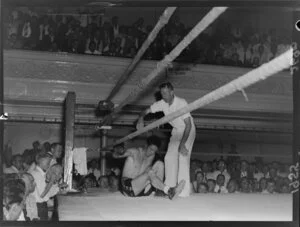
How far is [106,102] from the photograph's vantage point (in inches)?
50.6

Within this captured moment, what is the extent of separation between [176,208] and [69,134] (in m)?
0.36

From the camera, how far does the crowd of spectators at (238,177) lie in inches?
49.4

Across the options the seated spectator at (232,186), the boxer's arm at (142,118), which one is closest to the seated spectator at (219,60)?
the boxer's arm at (142,118)

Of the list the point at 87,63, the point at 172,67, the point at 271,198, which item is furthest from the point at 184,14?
the point at 271,198

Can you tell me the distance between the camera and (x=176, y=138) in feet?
4.16

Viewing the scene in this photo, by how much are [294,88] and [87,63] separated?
1.86 ft

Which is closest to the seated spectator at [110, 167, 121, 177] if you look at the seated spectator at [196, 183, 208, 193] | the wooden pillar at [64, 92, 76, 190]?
the wooden pillar at [64, 92, 76, 190]

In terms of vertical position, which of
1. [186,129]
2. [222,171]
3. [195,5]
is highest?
[195,5]

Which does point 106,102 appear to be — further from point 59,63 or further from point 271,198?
point 271,198

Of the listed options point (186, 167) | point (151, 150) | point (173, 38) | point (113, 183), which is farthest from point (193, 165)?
point (173, 38)

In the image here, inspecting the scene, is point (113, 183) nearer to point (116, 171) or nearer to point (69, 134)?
point (116, 171)

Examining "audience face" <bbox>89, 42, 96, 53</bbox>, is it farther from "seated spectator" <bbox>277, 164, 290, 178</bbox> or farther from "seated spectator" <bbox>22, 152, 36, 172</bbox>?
"seated spectator" <bbox>277, 164, 290, 178</bbox>

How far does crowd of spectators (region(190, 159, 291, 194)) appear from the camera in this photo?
126 centimetres

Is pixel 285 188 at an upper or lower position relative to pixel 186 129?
lower
